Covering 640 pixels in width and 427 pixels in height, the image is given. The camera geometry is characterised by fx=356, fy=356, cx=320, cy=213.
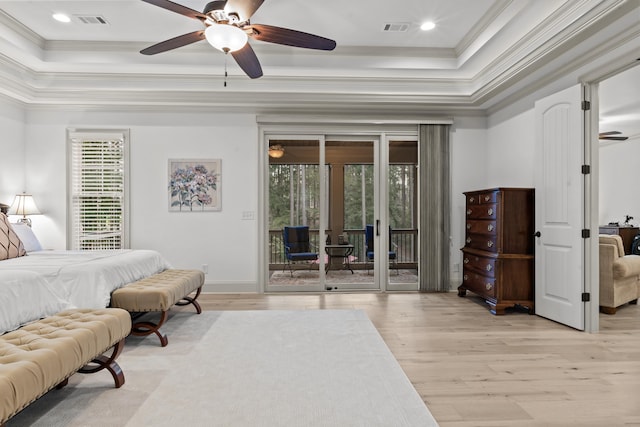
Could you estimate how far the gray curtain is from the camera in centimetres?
531

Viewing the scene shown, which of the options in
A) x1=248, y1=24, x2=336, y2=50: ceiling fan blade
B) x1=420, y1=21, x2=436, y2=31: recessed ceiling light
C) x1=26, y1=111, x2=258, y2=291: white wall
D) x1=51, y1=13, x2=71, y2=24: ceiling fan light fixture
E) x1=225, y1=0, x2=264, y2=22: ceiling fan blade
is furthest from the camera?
x1=26, y1=111, x2=258, y2=291: white wall

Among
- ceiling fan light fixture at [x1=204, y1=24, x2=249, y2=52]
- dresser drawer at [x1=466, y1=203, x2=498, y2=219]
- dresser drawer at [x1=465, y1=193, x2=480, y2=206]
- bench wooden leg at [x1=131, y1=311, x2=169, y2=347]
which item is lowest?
bench wooden leg at [x1=131, y1=311, x2=169, y2=347]

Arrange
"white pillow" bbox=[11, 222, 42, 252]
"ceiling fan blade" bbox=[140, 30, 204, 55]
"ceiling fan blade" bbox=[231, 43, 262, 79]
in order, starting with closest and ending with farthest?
"ceiling fan blade" bbox=[140, 30, 204, 55], "ceiling fan blade" bbox=[231, 43, 262, 79], "white pillow" bbox=[11, 222, 42, 252]

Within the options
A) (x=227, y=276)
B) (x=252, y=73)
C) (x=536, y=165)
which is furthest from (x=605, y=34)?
(x=227, y=276)

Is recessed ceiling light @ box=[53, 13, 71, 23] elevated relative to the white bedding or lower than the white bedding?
elevated

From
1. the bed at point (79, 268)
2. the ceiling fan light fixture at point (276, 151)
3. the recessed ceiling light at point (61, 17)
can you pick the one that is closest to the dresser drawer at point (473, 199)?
the ceiling fan light fixture at point (276, 151)

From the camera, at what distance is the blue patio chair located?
17.9ft

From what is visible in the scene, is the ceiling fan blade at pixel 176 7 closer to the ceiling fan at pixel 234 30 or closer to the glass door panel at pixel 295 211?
the ceiling fan at pixel 234 30

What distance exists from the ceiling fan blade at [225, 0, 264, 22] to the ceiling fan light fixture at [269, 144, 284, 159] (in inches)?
111

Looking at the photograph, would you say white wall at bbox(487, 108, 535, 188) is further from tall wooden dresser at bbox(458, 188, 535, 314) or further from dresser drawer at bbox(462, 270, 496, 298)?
dresser drawer at bbox(462, 270, 496, 298)

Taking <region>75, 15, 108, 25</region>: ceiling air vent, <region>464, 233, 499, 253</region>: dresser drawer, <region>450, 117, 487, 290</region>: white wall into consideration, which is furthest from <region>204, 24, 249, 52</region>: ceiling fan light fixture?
<region>450, 117, 487, 290</region>: white wall

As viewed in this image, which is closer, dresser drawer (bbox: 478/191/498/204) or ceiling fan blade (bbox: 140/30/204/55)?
ceiling fan blade (bbox: 140/30/204/55)

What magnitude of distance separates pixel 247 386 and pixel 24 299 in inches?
62.9

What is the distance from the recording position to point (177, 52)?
174 inches
